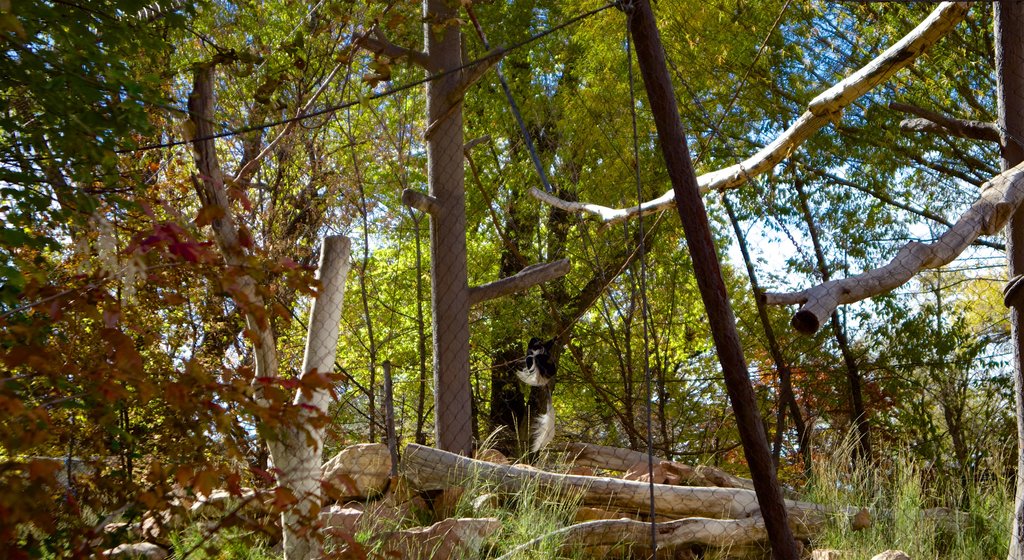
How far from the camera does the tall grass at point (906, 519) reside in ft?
13.4

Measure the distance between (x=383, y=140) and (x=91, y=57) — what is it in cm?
535

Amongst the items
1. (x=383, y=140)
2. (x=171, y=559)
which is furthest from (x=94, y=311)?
(x=383, y=140)

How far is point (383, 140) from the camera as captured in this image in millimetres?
7867

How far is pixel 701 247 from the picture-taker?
2.97 meters

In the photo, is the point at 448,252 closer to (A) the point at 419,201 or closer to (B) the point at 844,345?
(A) the point at 419,201

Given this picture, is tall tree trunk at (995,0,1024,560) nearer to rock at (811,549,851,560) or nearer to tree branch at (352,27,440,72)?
rock at (811,549,851,560)

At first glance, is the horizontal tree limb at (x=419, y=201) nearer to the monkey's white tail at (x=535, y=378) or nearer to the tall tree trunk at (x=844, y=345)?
the monkey's white tail at (x=535, y=378)

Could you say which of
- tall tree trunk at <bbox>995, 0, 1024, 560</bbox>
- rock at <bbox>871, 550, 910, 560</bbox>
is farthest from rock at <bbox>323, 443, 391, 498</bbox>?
tall tree trunk at <bbox>995, 0, 1024, 560</bbox>

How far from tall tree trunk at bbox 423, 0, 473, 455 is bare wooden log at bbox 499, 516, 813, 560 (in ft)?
3.56

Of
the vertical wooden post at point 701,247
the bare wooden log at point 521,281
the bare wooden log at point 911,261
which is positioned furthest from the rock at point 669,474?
the bare wooden log at point 911,261

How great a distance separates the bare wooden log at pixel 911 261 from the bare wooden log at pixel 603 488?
191 cm

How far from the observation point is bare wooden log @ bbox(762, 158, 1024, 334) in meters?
2.15

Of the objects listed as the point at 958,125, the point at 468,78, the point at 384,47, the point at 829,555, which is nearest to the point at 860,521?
the point at 829,555

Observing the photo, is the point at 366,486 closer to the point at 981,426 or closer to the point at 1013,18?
the point at 1013,18
